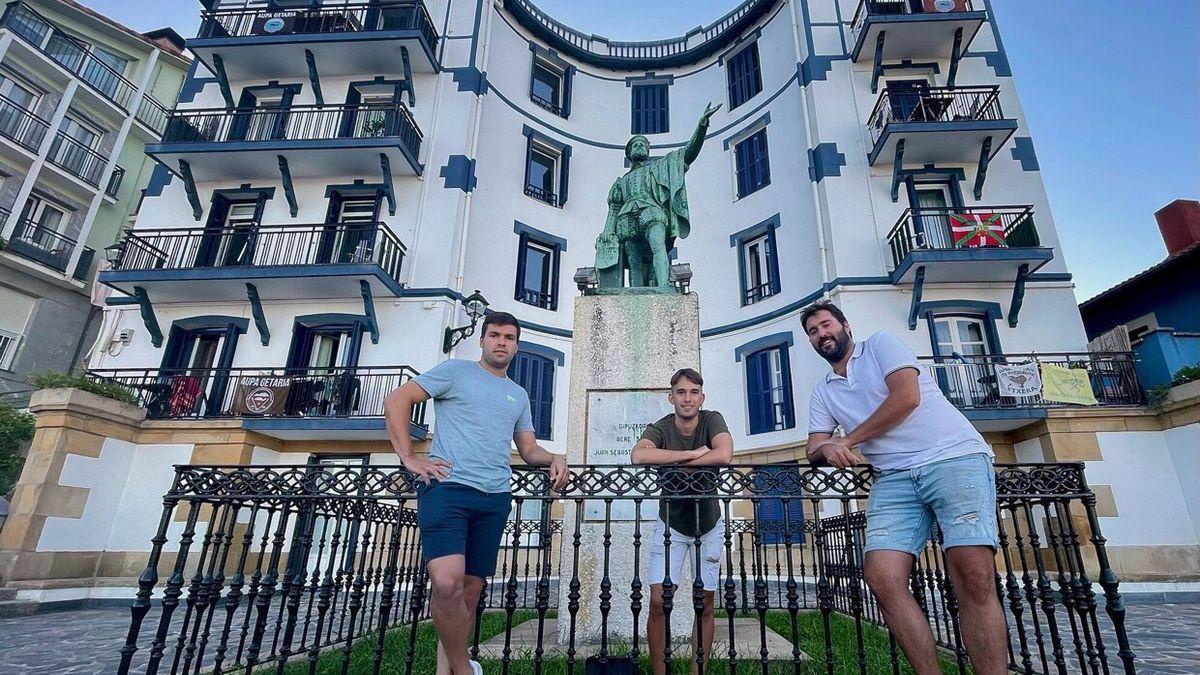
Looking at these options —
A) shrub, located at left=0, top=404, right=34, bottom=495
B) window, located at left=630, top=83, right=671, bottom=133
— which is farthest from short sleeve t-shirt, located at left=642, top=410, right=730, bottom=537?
shrub, located at left=0, top=404, right=34, bottom=495

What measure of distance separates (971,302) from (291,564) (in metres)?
14.5

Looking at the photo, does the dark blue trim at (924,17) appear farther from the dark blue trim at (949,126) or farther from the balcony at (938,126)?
the dark blue trim at (949,126)

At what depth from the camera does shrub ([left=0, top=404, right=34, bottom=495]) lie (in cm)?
1442

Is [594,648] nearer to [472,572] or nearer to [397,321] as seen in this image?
[472,572]

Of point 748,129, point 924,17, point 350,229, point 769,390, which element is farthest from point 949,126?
point 350,229

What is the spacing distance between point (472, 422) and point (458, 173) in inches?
519

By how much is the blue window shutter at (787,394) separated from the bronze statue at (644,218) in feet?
29.8

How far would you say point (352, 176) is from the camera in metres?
14.9

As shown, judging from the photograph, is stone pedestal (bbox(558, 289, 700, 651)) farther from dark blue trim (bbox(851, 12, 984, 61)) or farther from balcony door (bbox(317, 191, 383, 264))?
dark blue trim (bbox(851, 12, 984, 61))

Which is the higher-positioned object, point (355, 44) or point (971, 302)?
point (355, 44)

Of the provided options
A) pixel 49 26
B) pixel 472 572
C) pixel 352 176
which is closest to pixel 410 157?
pixel 352 176

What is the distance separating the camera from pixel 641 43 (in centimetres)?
2067

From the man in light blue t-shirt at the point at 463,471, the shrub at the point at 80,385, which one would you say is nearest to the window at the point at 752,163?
the man in light blue t-shirt at the point at 463,471

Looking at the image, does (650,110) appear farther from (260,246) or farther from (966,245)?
(260,246)
